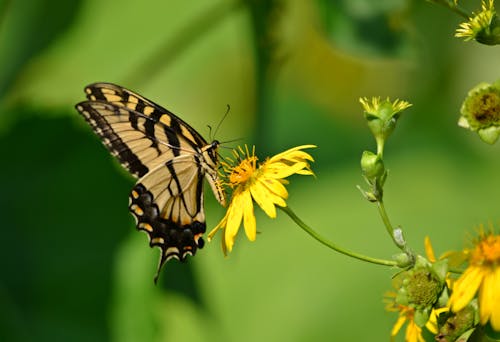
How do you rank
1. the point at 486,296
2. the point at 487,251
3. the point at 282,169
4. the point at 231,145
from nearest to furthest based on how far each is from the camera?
the point at 486,296
the point at 487,251
the point at 282,169
the point at 231,145

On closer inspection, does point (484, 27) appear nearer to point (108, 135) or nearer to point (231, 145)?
point (108, 135)

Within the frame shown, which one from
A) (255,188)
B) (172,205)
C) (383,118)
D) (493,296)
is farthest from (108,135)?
(493,296)

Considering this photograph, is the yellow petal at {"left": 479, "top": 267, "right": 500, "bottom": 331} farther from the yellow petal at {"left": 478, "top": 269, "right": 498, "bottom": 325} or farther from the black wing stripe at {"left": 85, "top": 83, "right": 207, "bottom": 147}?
the black wing stripe at {"left": 85, "top": 83, "right": 207, "bottom": 147}

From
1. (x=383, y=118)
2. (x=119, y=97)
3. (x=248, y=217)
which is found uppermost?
(x=119, y=97)

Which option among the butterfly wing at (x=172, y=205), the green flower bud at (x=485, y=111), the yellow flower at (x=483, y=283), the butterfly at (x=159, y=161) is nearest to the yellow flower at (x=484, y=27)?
the green flower bud at (x=485, y=111)

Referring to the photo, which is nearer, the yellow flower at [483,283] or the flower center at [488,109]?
the yellow flower at [483,283]

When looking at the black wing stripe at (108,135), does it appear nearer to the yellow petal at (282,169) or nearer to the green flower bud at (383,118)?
the yellow petal at (282,169)

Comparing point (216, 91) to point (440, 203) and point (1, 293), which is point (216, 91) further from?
point (1, 293)
